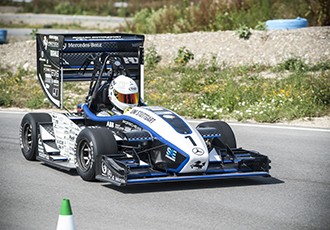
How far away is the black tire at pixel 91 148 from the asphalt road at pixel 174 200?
20cm

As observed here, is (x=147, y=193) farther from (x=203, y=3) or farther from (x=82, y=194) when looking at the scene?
(x=203, y=3)

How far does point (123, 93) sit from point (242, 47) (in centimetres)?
1139

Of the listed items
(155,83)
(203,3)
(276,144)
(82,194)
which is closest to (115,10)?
(203,3)

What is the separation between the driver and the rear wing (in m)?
1.07

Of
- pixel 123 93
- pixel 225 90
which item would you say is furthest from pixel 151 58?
pixel 123 93

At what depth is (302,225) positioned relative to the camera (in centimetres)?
560

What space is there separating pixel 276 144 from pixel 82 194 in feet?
16.3

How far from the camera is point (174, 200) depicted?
6449mm

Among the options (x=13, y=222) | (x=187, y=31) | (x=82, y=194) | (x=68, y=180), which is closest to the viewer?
(x=13, y=222)

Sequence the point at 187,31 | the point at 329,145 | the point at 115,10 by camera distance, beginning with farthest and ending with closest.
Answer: the point at 115,10 < the point at 187,31 < the point at 329,145

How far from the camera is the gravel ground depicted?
17.7 m

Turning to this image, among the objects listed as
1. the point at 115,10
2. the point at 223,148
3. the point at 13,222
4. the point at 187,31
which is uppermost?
the point at 115,10

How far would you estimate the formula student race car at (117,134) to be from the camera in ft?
22.4

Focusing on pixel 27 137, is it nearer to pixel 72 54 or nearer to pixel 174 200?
pixel 72 54
